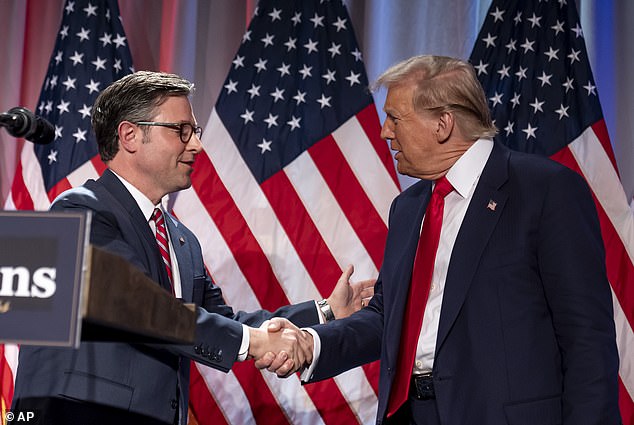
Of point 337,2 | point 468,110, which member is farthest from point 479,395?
Answer: point 337,2

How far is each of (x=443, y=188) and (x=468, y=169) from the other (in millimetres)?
88

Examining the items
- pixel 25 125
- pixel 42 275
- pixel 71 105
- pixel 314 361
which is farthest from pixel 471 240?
pixel 71 105

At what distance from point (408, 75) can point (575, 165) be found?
1.36m

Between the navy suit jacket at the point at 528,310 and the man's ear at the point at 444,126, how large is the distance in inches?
8.2

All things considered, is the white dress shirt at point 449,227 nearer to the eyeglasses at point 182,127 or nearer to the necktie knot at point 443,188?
the necktie knot at point 443,188

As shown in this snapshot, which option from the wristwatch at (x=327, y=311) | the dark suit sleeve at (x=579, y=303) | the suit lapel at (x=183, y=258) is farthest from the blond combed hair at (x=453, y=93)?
the wristwatch at (x=327, y=311)

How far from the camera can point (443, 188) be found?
7.20ft

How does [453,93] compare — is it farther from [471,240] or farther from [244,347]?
[244,347]

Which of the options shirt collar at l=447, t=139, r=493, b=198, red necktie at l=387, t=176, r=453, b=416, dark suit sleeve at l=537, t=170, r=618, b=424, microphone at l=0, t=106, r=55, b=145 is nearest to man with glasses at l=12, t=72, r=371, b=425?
red necktie at l=387, t=176, r=453, b=416

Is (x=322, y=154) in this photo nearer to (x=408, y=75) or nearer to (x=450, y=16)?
(x=450, y=16)

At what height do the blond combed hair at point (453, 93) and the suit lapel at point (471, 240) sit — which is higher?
the blond combed hair at point (453, 93)

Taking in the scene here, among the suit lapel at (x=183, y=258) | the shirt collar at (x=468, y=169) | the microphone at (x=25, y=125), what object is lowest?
the suit lapel at (x=183, y=258)

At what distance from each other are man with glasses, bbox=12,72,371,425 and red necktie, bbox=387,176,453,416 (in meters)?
0.50

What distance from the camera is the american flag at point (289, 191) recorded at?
3.43m
